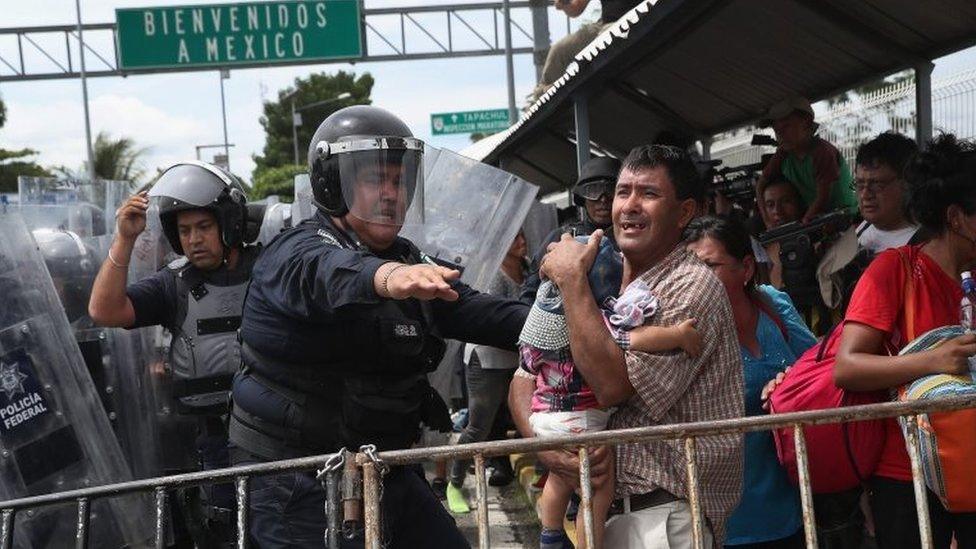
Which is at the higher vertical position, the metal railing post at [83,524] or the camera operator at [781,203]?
the camera operator at [781,203]

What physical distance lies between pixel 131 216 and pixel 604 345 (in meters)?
2.67

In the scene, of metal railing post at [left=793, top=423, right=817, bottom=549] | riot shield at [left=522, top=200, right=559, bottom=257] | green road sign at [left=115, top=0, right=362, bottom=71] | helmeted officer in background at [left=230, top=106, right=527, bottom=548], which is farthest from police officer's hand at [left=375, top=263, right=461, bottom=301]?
green road sign at [left=115, top=0, right=362, bottom=71]

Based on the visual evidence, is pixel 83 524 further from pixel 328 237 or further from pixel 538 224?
pixel 538 224

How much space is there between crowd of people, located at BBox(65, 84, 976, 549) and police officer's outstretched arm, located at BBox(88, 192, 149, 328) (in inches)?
50.7

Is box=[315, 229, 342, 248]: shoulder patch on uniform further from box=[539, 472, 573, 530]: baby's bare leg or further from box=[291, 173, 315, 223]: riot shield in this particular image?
box=[291, 173, 315, 223]: riot shield

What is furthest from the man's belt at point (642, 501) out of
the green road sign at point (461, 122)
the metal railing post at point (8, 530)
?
the green road sign at point (461, 122)

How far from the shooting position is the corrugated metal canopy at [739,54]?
17.9ft

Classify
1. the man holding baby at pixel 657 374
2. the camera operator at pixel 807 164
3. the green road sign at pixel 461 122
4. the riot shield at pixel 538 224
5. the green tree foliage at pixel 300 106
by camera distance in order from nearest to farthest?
the man holding baby at pixel 657 374 < the camera operator at pixel 807 164 < the riot shield at pixel 538 224 < the green road sign at pixel 461 122 < the green tree foliage at pixel 300 106

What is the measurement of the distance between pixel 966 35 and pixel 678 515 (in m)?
3.66

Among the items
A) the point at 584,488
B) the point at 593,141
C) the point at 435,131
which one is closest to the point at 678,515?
the point at 584,488

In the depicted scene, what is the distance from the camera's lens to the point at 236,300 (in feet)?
15.9

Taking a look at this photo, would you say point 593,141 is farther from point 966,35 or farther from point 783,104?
point 966,35

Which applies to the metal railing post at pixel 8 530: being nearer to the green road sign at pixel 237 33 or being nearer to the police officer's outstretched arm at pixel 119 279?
the police officer's outstretched arm at pixel 119 279

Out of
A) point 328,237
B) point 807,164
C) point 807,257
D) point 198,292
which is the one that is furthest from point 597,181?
point 328,237
